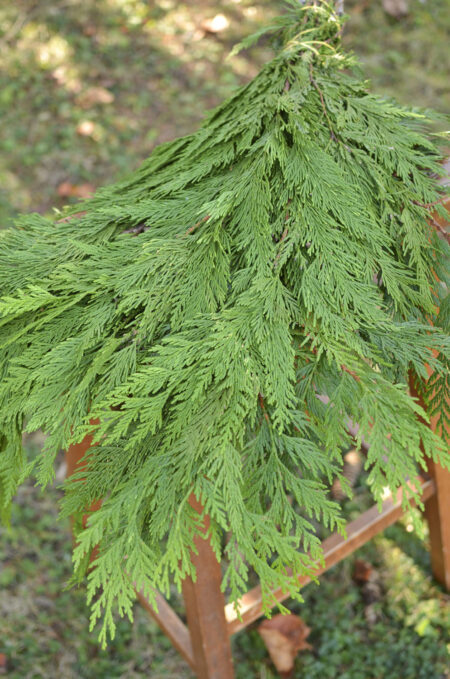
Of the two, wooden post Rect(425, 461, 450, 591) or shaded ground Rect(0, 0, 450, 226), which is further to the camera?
shaded ground Rect(0, 0, 450, 226)

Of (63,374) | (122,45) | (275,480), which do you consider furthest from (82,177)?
(275,480)

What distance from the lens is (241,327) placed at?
1091mm

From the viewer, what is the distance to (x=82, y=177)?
3820 mm

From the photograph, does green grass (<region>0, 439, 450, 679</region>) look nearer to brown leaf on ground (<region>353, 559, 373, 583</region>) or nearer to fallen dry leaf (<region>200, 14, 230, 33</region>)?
brown leaf on ground (<region>353, 559, 373, 583</region>)

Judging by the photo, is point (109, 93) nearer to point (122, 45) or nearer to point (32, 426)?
point (122, 45)

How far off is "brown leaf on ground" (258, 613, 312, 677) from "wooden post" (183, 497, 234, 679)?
424mm

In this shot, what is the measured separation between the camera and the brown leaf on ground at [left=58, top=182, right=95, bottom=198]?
3695mm

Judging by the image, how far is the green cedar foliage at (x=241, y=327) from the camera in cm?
103

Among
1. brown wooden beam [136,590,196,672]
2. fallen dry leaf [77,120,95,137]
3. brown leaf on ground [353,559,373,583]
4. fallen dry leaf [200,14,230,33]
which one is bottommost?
brown leaf on ground [353,559,373,583]

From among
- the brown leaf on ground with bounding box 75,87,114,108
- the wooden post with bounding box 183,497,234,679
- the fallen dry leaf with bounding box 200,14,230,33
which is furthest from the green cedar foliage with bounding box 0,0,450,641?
the fallen dry leaf with bounding box 200,14,230,33

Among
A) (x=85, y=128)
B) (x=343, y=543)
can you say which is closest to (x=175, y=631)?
(x=343, y=543)

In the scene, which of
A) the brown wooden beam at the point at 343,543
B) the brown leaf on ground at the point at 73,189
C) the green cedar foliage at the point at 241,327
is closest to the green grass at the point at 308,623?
the brown wooden beam at the point at 343,543

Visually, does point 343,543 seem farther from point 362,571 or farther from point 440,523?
point 362,571

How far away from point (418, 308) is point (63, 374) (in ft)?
2.50
